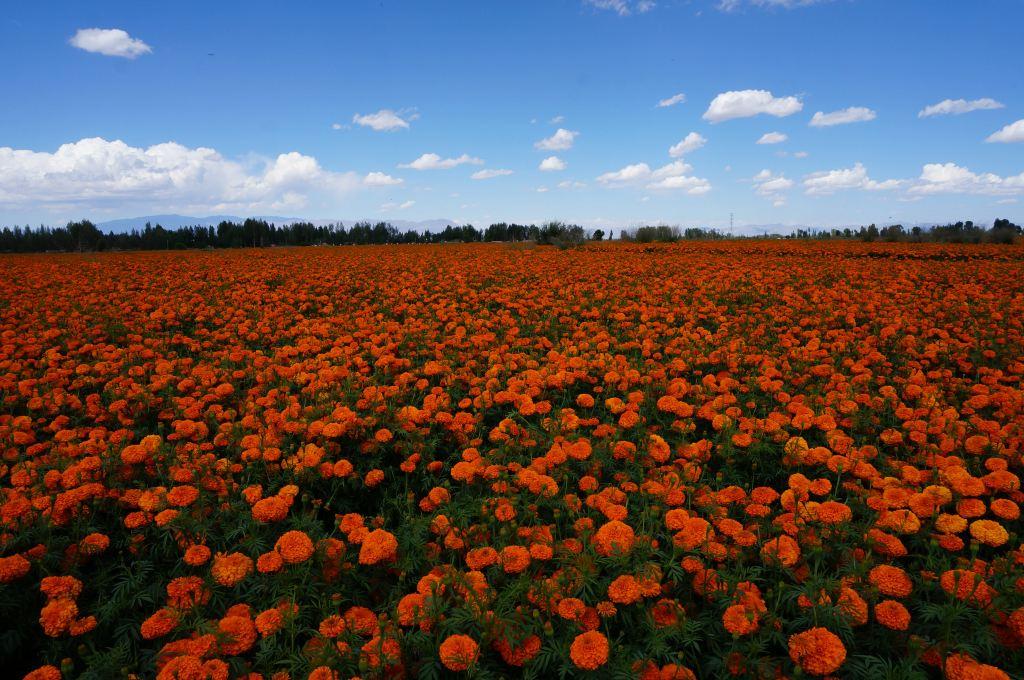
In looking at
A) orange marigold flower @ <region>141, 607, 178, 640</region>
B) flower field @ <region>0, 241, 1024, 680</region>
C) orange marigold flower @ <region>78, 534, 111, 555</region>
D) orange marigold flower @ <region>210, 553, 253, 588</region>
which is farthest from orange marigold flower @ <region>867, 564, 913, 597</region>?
orange marigold flower @ <region>78, 534, 111, 555</region>

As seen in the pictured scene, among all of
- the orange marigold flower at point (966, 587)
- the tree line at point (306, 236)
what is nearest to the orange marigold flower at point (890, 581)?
the orange marigold flower at point (966, 587)

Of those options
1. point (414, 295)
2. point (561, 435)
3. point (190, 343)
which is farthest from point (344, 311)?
point (561, 435)

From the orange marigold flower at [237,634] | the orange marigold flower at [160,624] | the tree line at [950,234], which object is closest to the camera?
the orange marigold flower at [237,634]

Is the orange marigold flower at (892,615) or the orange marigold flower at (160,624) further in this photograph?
the orange marigold flower at (160,624)

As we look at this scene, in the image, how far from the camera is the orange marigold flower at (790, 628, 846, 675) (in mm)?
1648

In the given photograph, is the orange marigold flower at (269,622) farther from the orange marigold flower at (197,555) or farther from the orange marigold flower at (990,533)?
the orange marigold flower at (990,533)

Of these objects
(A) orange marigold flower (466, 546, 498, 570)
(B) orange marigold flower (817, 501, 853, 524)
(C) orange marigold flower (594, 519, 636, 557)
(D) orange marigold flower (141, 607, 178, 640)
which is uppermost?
(B) orange marigold flower (817, 501, 853, 524)

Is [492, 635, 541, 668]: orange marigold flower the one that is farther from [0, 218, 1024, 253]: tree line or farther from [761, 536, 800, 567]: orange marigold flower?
[0, 218, 1024, 253]: tree line

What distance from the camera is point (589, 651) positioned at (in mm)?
1691

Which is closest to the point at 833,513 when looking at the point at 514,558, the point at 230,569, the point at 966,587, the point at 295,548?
the point at 966,587

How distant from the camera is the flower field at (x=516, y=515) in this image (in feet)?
5.99

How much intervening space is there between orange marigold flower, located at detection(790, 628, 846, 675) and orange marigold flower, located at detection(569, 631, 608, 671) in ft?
2.06

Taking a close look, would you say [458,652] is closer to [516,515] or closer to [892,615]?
[516,515]

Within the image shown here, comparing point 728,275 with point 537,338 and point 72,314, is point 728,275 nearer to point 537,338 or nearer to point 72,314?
point 537,338
